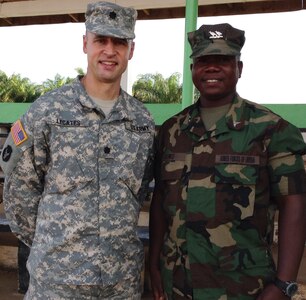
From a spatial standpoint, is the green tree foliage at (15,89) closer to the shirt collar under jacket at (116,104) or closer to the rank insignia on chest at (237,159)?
the shirt collar under jacket at (116,104)

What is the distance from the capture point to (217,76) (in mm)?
1697

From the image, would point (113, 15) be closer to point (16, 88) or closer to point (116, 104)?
point (116, 104)

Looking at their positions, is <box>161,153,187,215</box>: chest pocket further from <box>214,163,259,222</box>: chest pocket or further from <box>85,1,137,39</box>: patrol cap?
<box>85,1,137,39</box>: patrol cap

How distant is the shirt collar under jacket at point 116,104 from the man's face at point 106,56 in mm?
81

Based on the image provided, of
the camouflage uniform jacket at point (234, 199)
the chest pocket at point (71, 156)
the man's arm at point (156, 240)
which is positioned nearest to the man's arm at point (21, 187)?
the chest pocket at point (71, 156)

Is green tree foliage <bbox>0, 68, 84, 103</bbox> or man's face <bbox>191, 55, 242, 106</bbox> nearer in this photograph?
man's face <bbox>191, 55, 242, 106</bbox>

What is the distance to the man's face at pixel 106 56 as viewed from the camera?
179 cm

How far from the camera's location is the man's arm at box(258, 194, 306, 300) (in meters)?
1.57

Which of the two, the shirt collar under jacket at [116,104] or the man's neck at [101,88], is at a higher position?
the man's neck at [101,88]

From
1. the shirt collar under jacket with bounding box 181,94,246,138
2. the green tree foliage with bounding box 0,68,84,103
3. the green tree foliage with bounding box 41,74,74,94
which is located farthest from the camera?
the green tree foliage with bounding box 0,68,84,103

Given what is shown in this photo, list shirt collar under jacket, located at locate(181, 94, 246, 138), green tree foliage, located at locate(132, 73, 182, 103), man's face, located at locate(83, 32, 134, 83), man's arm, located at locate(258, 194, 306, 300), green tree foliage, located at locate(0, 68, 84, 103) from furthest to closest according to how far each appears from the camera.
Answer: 1. green tree foliage, located at locate(0, 68, 84, 103)
2. green tree foliage, located at locate(132, 73, 182, 103)
3. man's face, located at locate(83, 32, 134, 83)
4. shirt collar under jacket, located at locate(181, 94, 246, 138)
5. man's arm, located at locate(258, 194, 306, 300)

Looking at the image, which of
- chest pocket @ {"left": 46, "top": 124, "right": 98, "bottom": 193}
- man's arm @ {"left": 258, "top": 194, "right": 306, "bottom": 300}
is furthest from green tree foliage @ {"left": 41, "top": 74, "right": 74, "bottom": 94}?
man's arm @ {"left": 258, "top": 194, "right": 306, "bottom": 300}

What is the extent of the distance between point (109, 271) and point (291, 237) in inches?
27.3

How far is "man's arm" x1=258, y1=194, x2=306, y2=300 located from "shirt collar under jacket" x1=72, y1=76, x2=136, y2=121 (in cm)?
70
